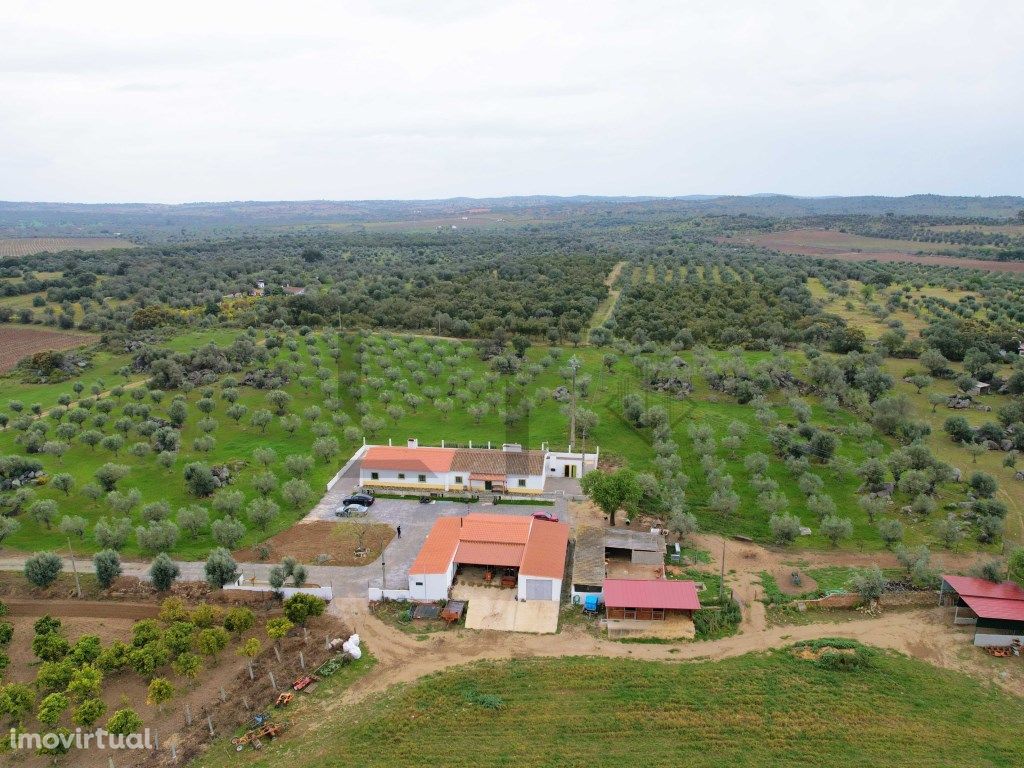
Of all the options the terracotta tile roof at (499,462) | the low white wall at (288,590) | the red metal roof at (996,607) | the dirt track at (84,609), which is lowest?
the dirt track at (84,609)

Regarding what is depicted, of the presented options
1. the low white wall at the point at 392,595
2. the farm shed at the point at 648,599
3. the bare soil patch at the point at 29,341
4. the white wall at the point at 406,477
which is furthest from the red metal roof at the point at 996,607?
the bare soil patch at the point at 29,341

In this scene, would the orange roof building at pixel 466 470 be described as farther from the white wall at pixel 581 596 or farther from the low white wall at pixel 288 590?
the low white wall at pixel 288 590

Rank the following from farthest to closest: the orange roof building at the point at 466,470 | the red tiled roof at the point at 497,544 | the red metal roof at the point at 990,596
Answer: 1. the orange roof building at the point at 466,470
2. the red tiled roof at the point at 497,544
3. the red metal roof at the point at 990,596

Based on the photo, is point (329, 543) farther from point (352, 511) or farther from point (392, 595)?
point (392, 595)

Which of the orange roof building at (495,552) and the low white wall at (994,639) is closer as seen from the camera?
the low white wall at (994,639)

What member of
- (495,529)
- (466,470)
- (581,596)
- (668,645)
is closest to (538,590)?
(581,596)

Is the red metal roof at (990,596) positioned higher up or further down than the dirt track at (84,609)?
higher up

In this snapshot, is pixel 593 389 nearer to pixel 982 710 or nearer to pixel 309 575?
pixel 309 575

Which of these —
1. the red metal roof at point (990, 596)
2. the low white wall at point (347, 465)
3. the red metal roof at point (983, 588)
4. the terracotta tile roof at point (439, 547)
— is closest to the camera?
the red metal roof at point (990, 596)

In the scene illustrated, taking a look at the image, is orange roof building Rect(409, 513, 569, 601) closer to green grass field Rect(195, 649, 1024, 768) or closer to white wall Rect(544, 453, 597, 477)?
green grass field Rect(195, 649, 1024, 768)
